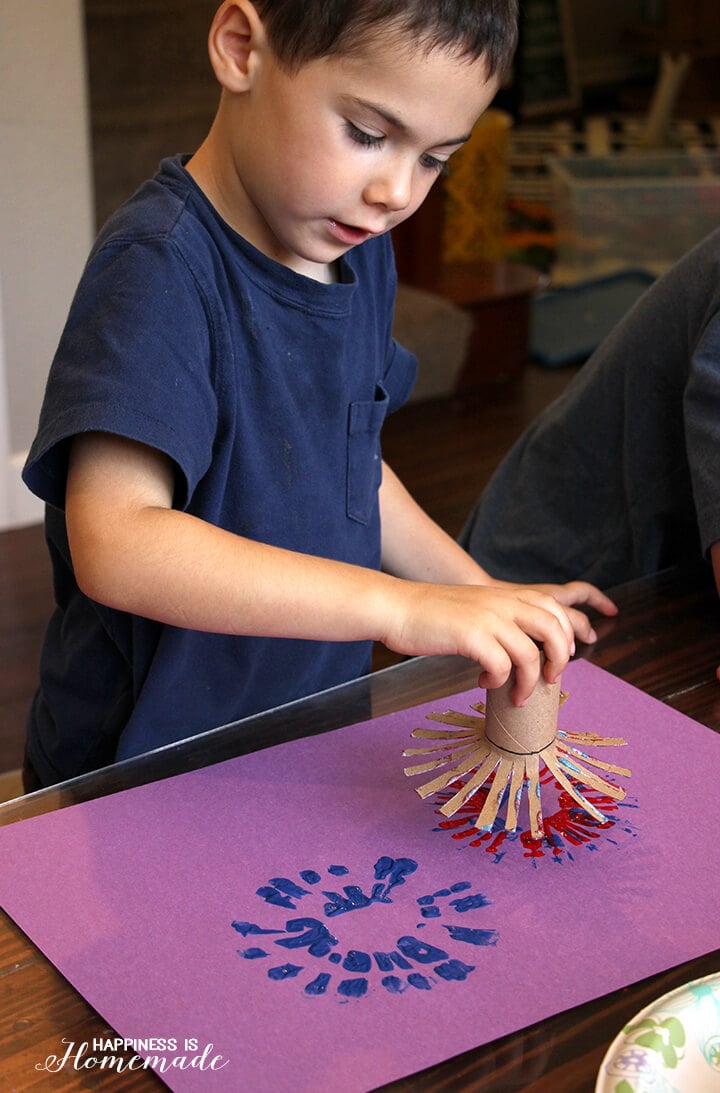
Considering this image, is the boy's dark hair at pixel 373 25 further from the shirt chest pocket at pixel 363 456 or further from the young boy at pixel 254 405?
the shirt chest pocket at pixel 363 456

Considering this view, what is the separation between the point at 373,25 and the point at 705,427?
0.43m

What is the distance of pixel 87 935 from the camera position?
0.58 meters

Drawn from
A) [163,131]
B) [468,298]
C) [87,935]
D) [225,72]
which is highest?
[225,72]

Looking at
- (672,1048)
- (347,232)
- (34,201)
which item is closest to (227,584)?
(347,232)

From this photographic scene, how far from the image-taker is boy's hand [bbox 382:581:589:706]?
660 millimetres

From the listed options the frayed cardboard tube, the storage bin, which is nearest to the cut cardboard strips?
the frayed cardboard tube

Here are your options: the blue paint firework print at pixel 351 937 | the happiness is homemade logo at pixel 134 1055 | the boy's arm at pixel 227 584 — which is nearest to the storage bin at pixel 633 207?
the boy's arm at pixel 227 584

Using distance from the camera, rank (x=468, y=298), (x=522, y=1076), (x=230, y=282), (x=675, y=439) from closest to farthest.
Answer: (x=522, y=1076) < (x=230, y=282) < (x=675, y=439) < (x=468, y=298)

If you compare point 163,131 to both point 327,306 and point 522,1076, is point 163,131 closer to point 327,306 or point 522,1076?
point 327,306

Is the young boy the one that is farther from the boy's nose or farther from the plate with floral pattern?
the plate with floral pattern

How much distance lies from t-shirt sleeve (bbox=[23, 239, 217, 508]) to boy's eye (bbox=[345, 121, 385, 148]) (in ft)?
0.42

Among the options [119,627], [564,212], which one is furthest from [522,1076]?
[564,212]

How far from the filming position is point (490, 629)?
2.19 ft

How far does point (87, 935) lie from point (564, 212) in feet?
11.4
